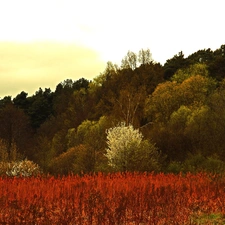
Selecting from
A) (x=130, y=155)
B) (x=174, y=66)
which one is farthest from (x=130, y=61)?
(x=130, y=155)

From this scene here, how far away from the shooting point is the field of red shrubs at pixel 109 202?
9836mm

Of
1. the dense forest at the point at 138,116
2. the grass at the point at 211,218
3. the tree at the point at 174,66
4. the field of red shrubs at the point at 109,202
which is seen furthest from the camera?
the tree at the point at 174,66

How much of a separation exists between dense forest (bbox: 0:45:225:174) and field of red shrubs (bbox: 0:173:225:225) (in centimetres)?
995

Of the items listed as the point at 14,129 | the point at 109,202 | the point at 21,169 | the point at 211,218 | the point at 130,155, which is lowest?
the point at 211,218

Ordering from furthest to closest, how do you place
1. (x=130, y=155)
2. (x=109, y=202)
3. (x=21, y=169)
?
(x=130, y=155), (x=21, y=169), (x=109, y=202)

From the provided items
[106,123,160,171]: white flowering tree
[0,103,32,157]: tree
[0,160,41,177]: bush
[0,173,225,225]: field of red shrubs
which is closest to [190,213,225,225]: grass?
[0,173,225,225]: field of red shrubs

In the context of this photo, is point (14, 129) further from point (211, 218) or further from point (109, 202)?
point (211, 218)

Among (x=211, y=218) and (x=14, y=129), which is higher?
(x=14, y=129)

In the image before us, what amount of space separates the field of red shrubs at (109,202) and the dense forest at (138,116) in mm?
9947

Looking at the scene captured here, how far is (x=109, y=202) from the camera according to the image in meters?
11.3

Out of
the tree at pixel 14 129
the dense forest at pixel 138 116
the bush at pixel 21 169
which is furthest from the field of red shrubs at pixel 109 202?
the tree at pixel 14 129

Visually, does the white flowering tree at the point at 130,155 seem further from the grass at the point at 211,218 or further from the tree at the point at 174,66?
the tree at the point at 174,66

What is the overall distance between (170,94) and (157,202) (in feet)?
128

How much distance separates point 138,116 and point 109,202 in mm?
42403
